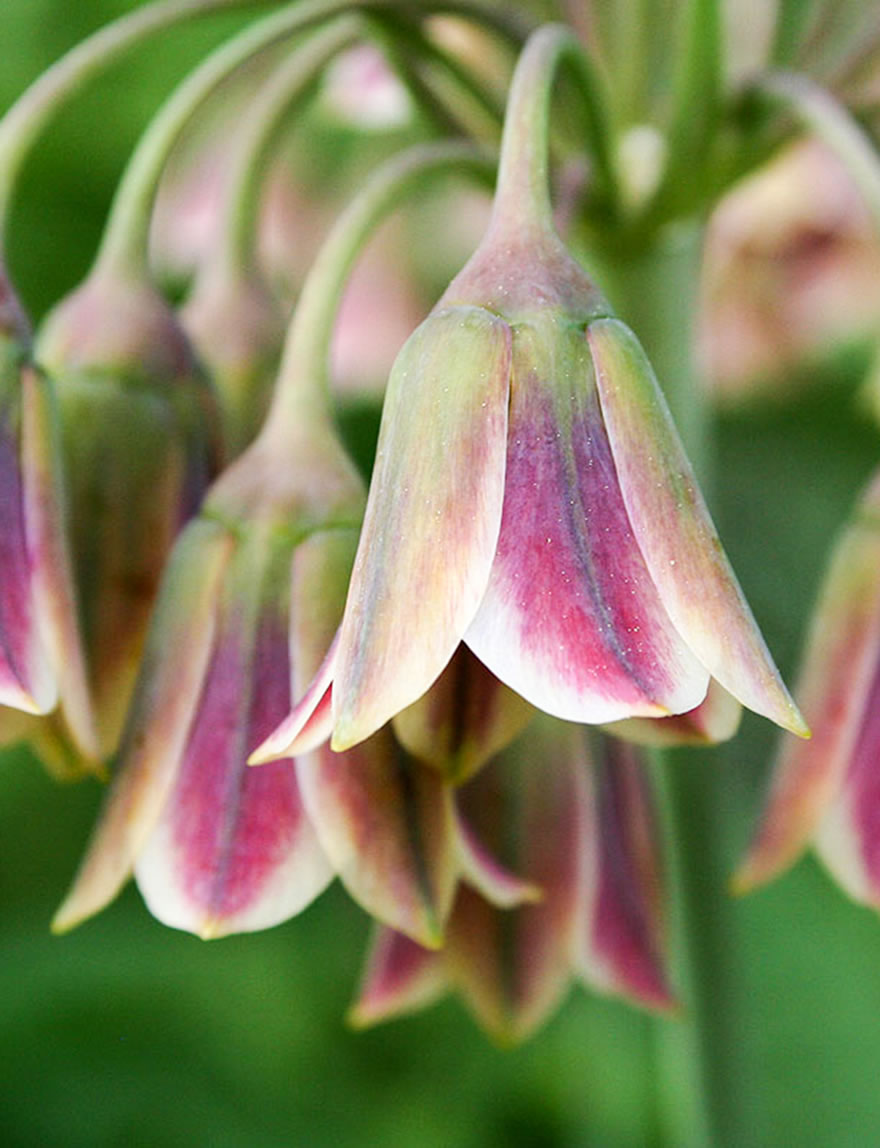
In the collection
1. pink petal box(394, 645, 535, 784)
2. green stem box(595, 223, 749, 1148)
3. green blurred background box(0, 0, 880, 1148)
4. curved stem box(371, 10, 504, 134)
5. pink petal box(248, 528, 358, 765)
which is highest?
curved stem box(371, 10, 504, 134)

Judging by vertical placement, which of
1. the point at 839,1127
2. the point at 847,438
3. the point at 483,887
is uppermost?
the point at 483,887

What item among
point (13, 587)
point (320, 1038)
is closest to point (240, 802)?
point (13, 587)

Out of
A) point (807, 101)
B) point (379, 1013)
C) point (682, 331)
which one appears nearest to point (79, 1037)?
point (379, 1013)

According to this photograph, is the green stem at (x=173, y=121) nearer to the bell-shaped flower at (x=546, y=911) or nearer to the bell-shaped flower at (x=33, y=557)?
the bell-shaped flower at (x=33, y=557)

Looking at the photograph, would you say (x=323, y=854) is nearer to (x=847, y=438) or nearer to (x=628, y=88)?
(x=628, y=88)

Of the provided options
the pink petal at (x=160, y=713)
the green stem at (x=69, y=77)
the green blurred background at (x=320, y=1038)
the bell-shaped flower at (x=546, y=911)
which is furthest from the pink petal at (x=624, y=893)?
the green blurred background at (x=320, y=1038)

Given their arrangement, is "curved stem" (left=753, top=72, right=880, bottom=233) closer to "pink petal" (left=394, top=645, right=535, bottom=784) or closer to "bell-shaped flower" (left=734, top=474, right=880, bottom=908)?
"bell-shaped flower" (left=734, top=474, right=880, bottom=908)

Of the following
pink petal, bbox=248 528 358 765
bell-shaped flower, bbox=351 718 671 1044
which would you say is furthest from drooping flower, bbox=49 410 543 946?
bell-shaped flower, bbox=351 718 671 1044
